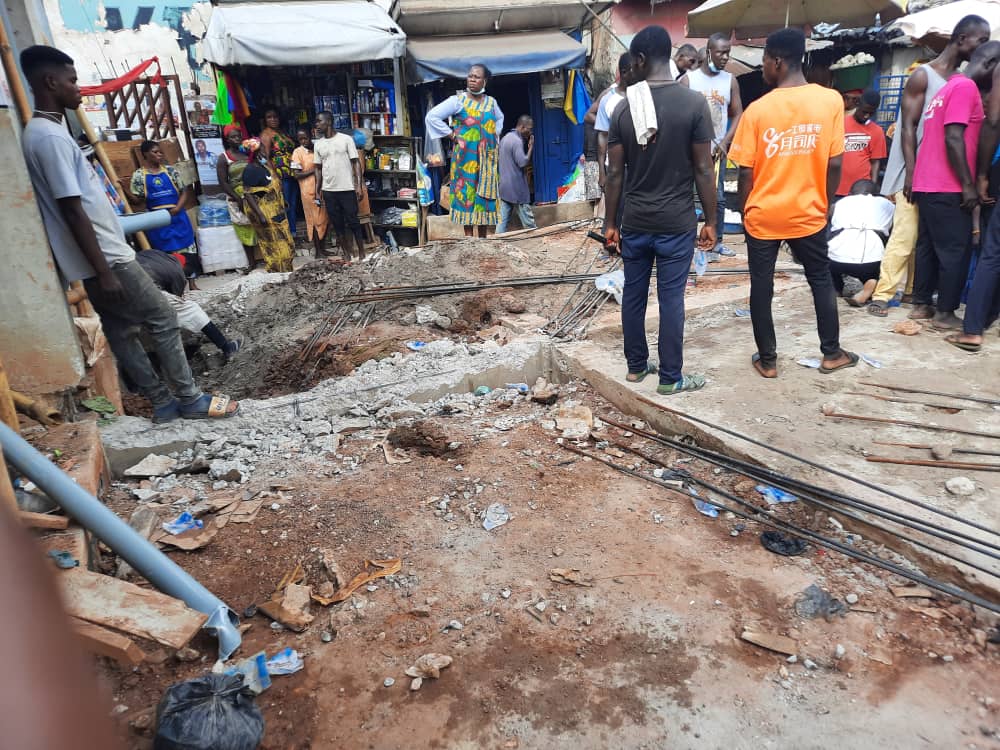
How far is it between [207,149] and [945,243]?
9.69 metres

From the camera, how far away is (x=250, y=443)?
4250mm

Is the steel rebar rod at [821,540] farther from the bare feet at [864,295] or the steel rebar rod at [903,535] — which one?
the bare feet at [864,295]

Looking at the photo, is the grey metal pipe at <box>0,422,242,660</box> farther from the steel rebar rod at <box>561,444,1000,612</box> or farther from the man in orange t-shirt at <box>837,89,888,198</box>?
the man in orange t-shirt at <box>837,89,888,198</box>

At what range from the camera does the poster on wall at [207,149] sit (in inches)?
400

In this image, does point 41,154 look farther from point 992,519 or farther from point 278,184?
point 278,184

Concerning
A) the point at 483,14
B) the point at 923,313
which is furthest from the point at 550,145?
the point at 923,313

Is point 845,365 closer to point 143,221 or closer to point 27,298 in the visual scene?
point 27,298

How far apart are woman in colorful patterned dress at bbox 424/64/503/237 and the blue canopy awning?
1.30 feet

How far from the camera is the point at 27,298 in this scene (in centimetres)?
374

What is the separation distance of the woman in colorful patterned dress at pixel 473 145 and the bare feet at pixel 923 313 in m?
6.22

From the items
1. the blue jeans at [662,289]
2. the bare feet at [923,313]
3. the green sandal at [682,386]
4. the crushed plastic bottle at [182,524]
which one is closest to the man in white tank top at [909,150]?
the bare feet at [923,313]

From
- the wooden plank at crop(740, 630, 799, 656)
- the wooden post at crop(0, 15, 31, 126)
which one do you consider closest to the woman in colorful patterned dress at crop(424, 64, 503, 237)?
the wooden post at crop(0, 15, 31, 126)

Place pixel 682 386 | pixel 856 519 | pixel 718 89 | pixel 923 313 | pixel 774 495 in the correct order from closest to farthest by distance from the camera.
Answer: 1. pixel 856 519
2. pixel 774 495
3. pixel 682 386
4. pixel 923 313
5. pixel 718 89

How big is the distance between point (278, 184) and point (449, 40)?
142 inches
